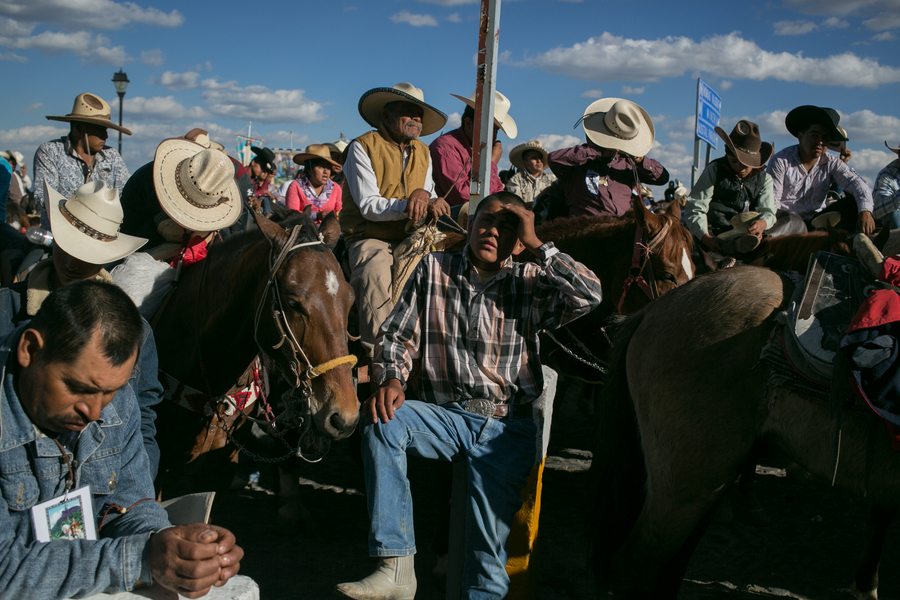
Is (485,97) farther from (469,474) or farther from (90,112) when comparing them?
(90,112)

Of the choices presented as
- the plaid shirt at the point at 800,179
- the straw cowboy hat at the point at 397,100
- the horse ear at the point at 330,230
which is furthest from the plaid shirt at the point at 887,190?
the horse ear at the point at 330,230

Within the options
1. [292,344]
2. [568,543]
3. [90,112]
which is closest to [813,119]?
[568,543]

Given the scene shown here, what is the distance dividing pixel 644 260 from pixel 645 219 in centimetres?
29

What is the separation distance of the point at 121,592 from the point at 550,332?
3630 millimetres

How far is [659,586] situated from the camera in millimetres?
3188

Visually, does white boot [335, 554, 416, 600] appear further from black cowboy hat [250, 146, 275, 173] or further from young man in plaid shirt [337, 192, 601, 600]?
black cowboy hat [250, 146, 275, 173]

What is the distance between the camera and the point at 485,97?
3938 mm

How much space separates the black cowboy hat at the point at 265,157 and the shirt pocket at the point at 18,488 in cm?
940

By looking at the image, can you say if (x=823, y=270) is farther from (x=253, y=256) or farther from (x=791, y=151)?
(x=791, y=151)

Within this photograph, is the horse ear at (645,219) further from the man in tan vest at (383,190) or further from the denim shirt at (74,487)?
the denim shirt at (74,487)

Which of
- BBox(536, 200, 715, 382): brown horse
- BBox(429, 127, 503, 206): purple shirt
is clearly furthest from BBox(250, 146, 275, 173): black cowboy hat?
BBox(536, 200, 715, 382): brown horse

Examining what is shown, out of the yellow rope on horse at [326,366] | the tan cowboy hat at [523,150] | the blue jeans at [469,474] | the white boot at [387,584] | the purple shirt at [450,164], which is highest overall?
the tan cowboy hat at [523,150]

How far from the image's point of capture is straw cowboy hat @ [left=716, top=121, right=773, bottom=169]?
575cm

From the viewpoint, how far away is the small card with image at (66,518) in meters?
1.80
